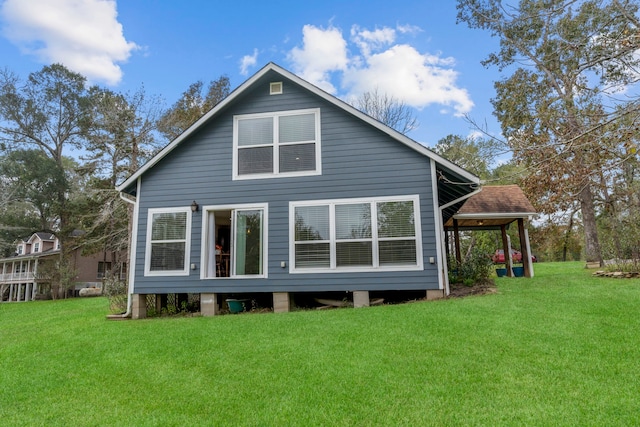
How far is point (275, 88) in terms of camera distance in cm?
915

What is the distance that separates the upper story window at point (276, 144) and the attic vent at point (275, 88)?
0.54m

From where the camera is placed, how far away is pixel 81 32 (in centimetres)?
1463

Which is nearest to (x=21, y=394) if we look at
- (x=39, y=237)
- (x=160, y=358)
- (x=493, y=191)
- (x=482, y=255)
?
(x=160, y=358)

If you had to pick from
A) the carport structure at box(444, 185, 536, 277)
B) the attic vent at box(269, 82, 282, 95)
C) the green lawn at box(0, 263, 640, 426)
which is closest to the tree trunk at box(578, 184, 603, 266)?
the carport structure at box(444, 185, 536, 277)

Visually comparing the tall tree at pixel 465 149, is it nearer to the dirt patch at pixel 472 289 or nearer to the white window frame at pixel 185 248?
the dirt patch at pixel 472 289

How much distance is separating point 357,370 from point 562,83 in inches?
575

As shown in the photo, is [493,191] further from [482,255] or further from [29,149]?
[29,149]

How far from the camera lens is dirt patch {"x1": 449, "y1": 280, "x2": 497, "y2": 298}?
8117mm

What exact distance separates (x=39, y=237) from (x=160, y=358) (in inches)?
1356

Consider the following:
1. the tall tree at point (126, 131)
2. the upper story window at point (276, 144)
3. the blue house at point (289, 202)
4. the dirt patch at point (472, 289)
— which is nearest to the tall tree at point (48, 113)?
the tall tree at point (126, 131)

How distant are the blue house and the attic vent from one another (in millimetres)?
35

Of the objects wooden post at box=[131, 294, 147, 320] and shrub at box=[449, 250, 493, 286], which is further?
shrub at box=[449, 250, 493, 286]

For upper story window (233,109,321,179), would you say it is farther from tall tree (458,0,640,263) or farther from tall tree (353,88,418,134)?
tall tree (353,88,418,134)

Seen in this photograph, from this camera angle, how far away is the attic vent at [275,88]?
9.12m
